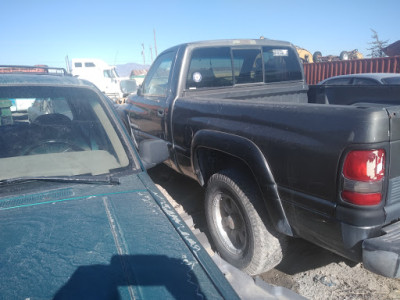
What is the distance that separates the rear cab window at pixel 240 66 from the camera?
3.54 meters

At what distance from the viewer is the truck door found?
371cm

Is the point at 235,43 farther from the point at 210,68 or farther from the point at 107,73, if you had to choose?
the point at 107,73

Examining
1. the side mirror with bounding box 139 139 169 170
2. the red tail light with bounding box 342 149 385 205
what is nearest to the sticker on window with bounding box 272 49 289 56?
the side mirror with bounding box 139 139 169 170

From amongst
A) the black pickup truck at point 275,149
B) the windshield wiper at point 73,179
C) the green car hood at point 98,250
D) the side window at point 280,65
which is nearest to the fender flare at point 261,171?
the black pickup truck at point 275,149

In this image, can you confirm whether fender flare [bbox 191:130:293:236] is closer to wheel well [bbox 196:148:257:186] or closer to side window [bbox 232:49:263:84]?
wheel well [bbox 196:148:257:186]

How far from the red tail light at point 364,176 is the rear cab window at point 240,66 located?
86.5 inches

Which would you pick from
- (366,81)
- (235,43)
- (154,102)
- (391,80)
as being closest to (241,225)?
(154,102)

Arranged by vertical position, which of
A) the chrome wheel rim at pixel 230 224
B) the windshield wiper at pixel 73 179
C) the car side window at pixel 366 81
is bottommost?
the chrome wheel rim at pixel 230 224

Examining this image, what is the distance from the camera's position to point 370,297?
227cm

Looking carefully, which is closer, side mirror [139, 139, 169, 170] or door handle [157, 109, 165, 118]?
side mirror [139, 139, 169, 170]

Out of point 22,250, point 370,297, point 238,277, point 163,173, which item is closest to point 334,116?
point 238,277

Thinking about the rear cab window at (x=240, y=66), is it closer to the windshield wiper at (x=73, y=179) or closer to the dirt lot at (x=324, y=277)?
the dirt lot at (x=324, y=277)

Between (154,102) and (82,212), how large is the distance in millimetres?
2534

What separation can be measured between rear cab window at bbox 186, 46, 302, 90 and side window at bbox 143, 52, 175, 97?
39 cm
